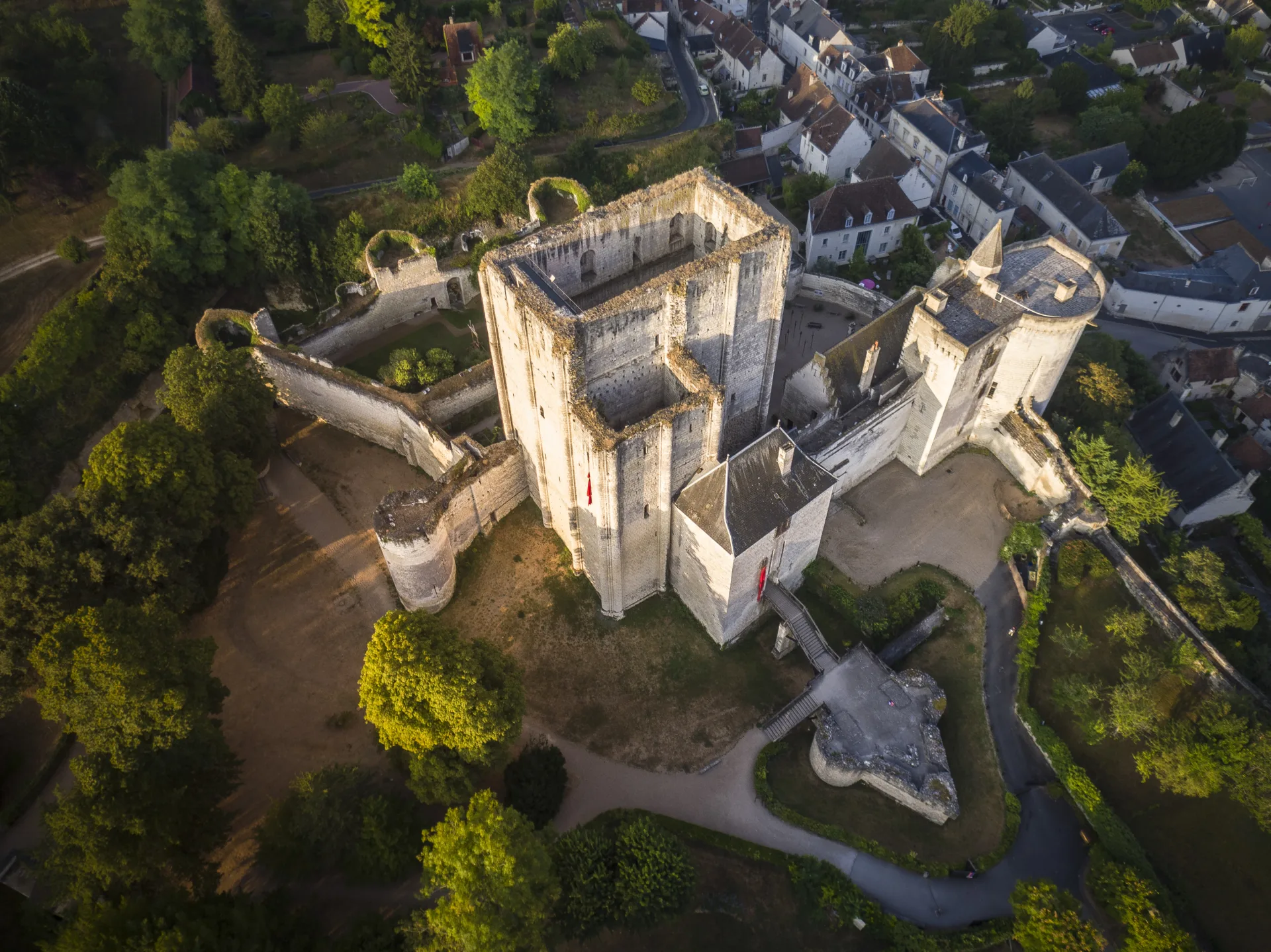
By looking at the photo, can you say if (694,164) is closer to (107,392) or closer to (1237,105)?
(107,392)

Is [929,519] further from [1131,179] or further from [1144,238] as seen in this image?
[1131,179]

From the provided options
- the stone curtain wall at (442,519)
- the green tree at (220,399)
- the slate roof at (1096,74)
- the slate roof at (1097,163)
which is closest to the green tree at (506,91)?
the green tree at (220,399)

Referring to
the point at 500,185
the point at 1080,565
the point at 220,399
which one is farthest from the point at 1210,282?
the point at 220,399

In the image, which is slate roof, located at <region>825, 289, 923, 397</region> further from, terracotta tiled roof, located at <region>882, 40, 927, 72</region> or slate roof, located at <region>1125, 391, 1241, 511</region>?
terracotta tiled roof, located at <region>882, 40, 927, 72</region>

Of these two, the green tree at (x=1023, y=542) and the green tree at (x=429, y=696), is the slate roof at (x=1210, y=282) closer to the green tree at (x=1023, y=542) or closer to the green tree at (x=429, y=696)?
the green tree at (x=1023, y=542)

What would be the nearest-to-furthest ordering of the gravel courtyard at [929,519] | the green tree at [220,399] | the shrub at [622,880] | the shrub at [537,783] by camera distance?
the shrub at [622,880], the shrub at [537,783], the green tree at [220,399], the gravel courtyard at [929,519]

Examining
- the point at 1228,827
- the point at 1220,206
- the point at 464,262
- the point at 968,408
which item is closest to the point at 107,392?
the point at 464,262
